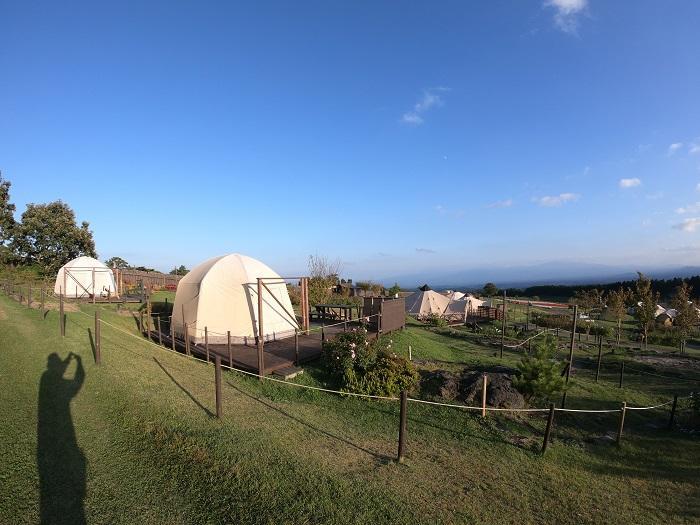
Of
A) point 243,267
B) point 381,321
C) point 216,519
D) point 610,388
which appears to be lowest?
point 610,388

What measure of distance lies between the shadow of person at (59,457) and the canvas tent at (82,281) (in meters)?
20.4

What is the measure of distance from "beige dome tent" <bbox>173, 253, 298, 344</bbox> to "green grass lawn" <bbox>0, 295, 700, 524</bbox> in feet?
11.5

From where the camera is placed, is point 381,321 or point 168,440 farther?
point 381,321

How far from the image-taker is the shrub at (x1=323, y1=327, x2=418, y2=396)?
966 cm

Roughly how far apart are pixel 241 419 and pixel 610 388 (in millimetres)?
11817

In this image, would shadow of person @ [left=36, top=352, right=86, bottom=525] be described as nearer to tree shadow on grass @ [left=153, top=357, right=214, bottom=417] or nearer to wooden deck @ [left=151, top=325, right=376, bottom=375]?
tree shadow on grass @ [left=153, top=357, right=214, bottom=417]

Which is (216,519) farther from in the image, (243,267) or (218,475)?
(243,267)

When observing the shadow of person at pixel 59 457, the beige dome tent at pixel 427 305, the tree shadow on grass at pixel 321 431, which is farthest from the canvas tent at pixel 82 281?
the tree shadow on grass at pixel 321 431

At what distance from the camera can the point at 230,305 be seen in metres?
13.8

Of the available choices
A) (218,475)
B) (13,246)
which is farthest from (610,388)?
(13,246)

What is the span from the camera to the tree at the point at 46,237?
34250mm

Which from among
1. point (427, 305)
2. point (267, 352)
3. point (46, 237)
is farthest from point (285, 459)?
point (46, 237)

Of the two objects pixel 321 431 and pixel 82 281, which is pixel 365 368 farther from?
pixel 82 281

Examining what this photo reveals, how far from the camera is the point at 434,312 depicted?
2917 centimetres
